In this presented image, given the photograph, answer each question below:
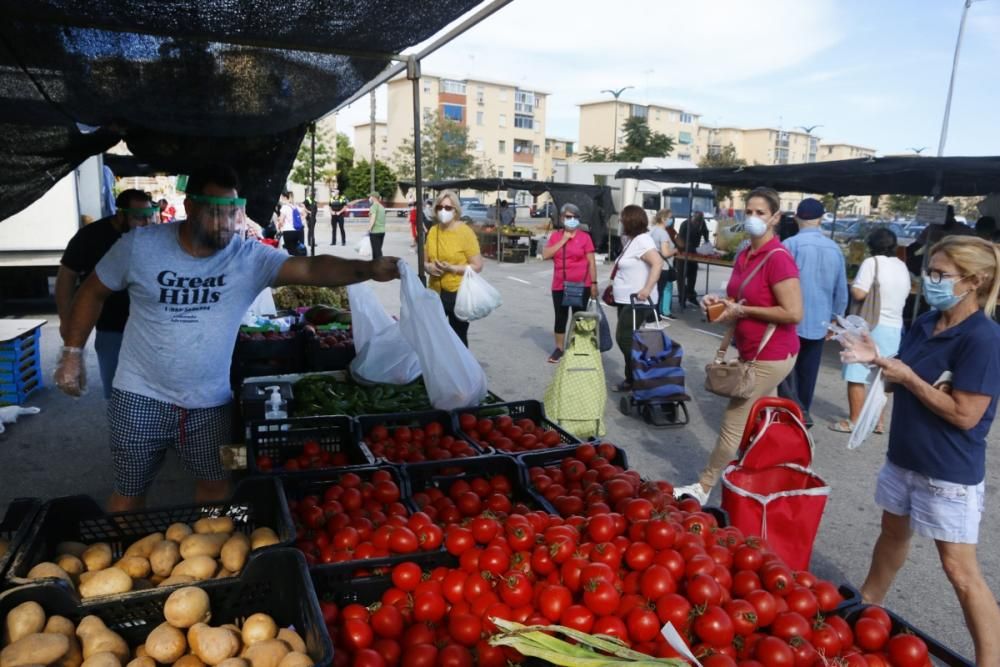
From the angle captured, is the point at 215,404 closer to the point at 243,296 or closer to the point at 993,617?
the point at 243,296

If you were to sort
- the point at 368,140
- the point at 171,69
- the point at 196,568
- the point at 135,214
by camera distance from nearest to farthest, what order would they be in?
the point at 196,568, the point at 171,69, the point at 135,214, the point at 368,140

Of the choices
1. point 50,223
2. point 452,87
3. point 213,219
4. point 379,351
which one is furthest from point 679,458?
point 452,87

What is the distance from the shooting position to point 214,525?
229 cm

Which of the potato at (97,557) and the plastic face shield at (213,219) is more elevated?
the plastic face shield at (213,219)

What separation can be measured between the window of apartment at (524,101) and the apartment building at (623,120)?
33.8 feet

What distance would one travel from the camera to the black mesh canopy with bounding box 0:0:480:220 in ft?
10.3

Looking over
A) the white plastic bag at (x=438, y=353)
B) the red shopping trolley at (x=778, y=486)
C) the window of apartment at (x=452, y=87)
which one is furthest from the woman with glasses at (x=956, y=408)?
the window of apartment at (x=452, y=87)

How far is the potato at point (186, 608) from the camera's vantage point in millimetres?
1812

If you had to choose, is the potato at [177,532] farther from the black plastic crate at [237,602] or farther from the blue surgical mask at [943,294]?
the blue surgical mask at [943,294]

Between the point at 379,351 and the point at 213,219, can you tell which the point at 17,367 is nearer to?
the point at 379,351

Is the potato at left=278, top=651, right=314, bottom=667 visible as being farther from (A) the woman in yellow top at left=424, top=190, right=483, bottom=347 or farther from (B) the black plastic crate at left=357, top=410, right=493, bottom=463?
(A) the woman in yellow top at left=424, top=190, right=483, bottom=347

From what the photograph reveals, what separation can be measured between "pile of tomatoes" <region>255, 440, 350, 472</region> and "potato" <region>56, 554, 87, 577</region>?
4.71ft

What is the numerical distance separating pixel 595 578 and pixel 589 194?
1963 cm

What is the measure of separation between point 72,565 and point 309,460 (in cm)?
165
